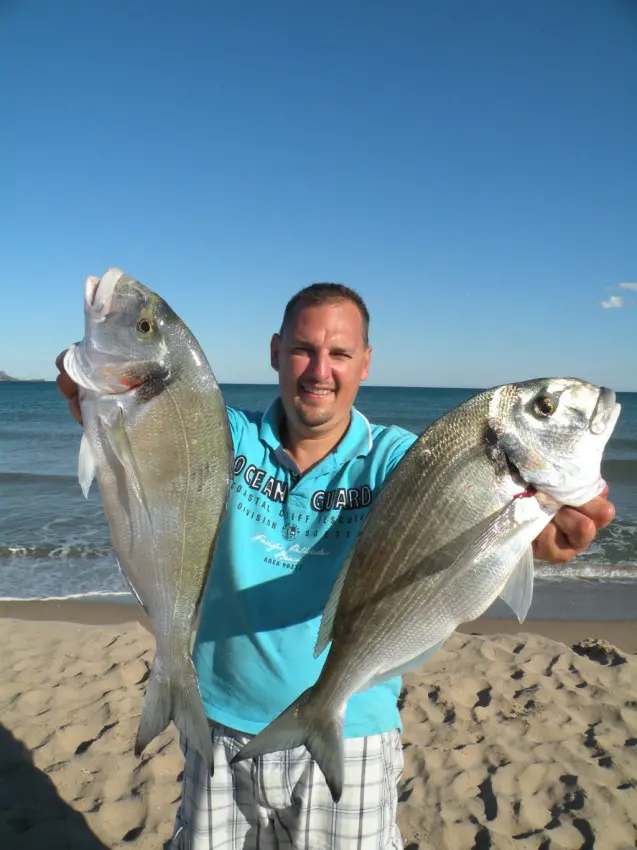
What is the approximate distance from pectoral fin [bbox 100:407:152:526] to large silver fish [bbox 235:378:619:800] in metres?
0.76

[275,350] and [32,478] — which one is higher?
[275,350]

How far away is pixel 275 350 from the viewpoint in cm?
275

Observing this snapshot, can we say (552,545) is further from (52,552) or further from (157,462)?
(52,552)

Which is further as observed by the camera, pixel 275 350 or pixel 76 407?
pixel 275 350

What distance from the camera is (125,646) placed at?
600 cm

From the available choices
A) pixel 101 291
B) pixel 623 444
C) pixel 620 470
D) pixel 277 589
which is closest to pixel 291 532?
pixel 277 589

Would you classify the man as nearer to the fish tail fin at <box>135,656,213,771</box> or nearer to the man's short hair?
the man's short hair

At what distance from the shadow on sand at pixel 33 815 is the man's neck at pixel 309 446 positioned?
2.84 meters

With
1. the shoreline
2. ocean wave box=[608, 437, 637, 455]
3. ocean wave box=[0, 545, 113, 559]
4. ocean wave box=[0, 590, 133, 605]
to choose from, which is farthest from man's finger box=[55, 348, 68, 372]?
ocean wave box=[608, 437, 637, 455]

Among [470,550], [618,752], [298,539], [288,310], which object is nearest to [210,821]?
[298,539]

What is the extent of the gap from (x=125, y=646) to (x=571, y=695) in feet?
14.1

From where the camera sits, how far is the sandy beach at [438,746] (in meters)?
3.70

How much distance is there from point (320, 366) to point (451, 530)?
34.5 inches

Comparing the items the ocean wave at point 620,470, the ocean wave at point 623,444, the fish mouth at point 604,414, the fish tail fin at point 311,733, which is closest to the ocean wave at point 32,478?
the fish tail fin at point 311,733
